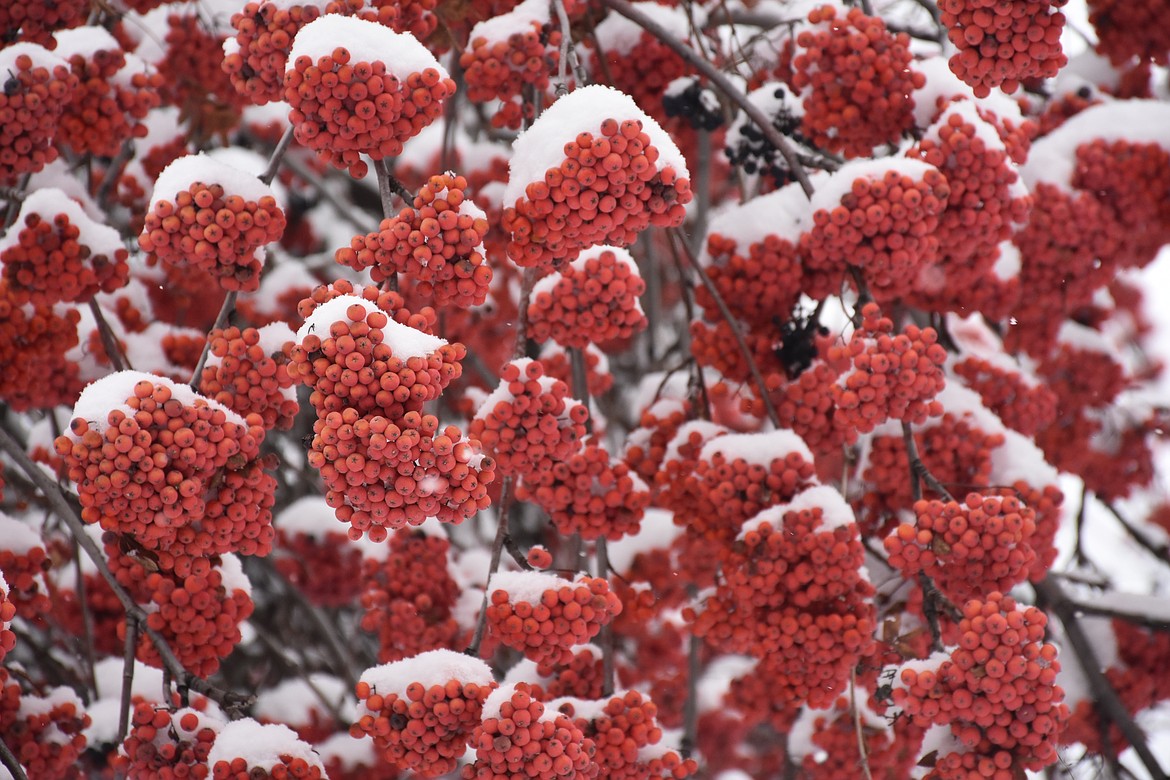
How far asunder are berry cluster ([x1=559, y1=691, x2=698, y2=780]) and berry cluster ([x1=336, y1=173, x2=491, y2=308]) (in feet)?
2.53

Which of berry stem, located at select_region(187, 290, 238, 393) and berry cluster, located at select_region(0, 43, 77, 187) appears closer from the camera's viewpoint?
berry stem, located at select_region(187, 290, 238, 393)

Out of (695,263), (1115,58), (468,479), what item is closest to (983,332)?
(1115,58)

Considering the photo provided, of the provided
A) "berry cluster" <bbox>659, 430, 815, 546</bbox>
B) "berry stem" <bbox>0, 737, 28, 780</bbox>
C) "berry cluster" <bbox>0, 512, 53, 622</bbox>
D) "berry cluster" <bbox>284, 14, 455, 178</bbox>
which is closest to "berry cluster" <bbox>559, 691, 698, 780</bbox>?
"berry cluster" <bbox>659, 430, 815, 546</bbox>

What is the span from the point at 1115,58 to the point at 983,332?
2.86ft

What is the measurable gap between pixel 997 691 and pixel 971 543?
0.26 metres

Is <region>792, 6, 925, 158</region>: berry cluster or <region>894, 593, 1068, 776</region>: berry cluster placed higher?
<region>792, 6, 925, 158</region>: berry cluster

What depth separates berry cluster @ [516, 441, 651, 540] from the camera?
204 cm

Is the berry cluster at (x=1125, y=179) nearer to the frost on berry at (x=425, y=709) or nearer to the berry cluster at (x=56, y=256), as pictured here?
the frost on berry at (x=425, y=709)

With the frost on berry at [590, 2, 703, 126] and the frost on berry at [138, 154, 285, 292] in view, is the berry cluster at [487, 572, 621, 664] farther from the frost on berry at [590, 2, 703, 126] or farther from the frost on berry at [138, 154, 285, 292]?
the frost on berry at [590, 2, 703, 126]

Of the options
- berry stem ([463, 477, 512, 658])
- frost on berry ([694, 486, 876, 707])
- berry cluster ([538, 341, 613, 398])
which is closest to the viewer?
berry stem ([463, 477, 512, 658])

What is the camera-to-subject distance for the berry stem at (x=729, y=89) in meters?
2.18

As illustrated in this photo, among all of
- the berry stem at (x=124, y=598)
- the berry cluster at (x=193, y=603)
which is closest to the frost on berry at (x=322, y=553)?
the berry cluster at (x=193, y=603)

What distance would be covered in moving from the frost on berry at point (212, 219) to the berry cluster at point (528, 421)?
1.53ft

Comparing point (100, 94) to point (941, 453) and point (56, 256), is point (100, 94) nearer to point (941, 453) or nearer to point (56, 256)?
point (56, 256)
